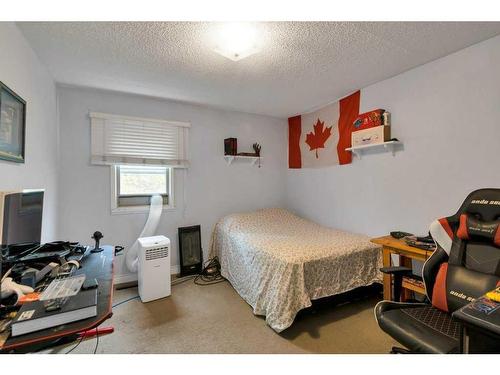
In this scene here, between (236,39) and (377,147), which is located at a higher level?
(236,39)

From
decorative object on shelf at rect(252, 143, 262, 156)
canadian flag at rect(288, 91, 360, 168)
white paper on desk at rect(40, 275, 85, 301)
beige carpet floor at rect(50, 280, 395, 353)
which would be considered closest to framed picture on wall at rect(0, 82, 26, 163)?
white paper on desk at rect(40, 275, 85, 301)

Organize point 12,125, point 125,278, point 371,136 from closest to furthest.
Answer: point 12,125 < point 371,136 < point 125,278

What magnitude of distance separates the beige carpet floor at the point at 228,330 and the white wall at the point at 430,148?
1002 mm

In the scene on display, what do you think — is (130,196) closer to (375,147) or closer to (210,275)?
(210,275)

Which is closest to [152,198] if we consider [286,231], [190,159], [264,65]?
[190,159]

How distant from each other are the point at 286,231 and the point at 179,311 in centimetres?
147

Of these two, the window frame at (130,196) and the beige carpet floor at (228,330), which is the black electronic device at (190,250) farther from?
the beige carpet floor at (228,330)

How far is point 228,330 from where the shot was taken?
2.01 m

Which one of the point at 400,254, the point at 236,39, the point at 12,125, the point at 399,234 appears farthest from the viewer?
the point at 399,234

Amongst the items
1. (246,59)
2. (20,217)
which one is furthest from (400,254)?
(20,217)

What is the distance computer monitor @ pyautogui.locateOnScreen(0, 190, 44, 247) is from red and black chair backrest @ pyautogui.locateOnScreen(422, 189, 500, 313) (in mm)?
2282

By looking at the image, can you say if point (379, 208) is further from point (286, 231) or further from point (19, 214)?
point (19, 214)

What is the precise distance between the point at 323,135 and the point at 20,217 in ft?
10.4

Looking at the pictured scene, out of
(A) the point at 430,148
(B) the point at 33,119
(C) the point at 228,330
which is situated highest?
(B) the point at 33,119
